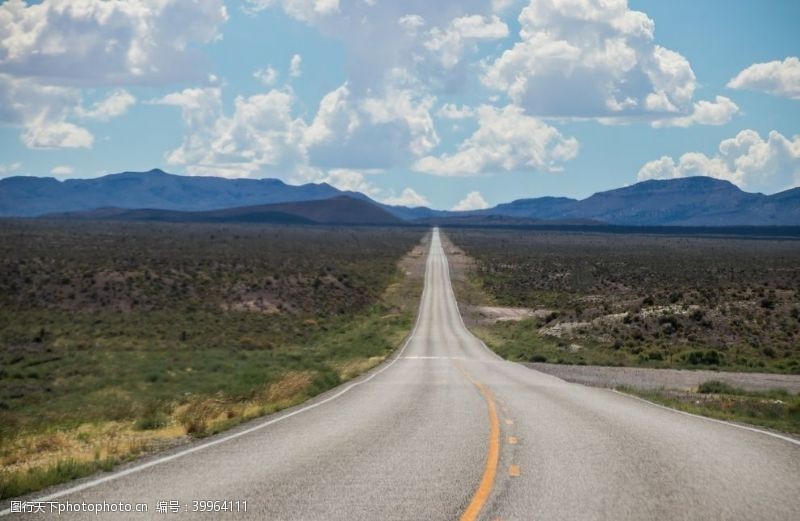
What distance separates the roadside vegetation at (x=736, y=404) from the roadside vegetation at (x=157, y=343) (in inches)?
394

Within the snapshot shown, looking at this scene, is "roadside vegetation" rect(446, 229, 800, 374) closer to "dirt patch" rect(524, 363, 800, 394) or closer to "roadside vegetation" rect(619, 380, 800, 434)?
"dirt patch" rect(524, 363, 800, 394)

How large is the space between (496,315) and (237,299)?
71.0 feet

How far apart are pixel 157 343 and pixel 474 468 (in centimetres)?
3517

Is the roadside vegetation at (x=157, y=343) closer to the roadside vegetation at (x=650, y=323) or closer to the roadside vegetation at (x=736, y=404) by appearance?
the roadside vegetation at (x=650, y=323)

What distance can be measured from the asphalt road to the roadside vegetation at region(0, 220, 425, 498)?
1.70 m

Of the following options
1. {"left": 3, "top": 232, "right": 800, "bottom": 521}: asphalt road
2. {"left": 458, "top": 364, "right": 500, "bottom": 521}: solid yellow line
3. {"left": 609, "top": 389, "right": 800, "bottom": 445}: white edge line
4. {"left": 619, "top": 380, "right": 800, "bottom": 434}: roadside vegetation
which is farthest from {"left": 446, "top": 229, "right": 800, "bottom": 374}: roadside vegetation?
{"left": 458, "top": 364, "right": 500, "bottom": 521}: solid yellow line

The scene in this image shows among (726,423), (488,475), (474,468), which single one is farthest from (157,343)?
(488,475)

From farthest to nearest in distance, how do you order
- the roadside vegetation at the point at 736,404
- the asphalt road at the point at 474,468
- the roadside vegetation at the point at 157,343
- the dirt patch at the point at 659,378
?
the dirt patch at the point at 659,378, the roadside vegetation at the point at 736,404, the roadside vegetation at the point at 157,343, the asphalt road at the point at 474,468

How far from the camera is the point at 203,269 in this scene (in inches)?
2982

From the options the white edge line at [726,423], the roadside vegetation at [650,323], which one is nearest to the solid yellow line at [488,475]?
the white edge line at [726,423]

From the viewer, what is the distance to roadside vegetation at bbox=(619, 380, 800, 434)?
1642 cm

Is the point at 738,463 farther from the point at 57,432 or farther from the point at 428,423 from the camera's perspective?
the point at 57,432

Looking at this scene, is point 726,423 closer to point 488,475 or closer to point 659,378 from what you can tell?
point 488,475

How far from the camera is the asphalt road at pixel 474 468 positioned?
27.5 ft
